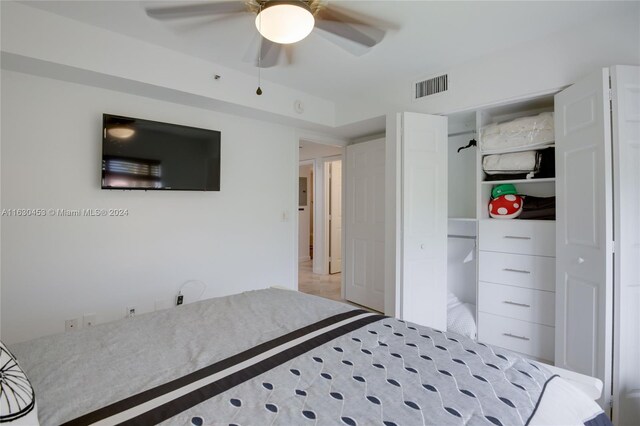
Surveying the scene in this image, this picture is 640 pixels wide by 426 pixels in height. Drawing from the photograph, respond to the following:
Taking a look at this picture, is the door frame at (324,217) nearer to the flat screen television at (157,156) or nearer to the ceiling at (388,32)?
the ceiling at (388,32)

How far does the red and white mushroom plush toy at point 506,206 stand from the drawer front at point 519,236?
0.07m

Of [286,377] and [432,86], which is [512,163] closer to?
[432,86]

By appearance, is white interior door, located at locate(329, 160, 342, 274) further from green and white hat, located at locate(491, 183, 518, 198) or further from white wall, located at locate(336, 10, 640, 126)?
green and white hat, located at locate(491, 183, 518, 198)

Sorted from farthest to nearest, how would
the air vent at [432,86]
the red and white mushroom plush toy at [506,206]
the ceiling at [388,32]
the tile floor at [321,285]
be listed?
the tile floor at [321,285] → the air vent at [432,86] → the red and white mushroom plush toy at [506,206] → the ceiling at [388,32]

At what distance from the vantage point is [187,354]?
3.78ft

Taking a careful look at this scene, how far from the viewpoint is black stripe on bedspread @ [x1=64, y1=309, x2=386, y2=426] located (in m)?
0.81

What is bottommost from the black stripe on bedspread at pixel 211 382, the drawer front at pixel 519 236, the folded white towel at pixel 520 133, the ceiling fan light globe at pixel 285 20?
the black stripe on bedspread at pixel 211 382

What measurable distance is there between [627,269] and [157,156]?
127 inches

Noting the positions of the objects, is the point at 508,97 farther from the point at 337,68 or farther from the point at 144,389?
the point at 144,389

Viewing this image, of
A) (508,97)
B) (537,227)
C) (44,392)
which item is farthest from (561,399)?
(508,97)

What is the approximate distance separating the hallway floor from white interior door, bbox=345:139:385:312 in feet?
1.07

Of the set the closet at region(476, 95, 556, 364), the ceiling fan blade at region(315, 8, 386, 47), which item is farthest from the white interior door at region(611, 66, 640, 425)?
the ceiling fan blade at region(315, 8, 386, 47)

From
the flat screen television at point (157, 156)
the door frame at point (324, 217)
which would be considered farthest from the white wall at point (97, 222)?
the door frame at point (324, 217)

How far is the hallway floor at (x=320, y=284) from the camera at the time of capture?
434cm
